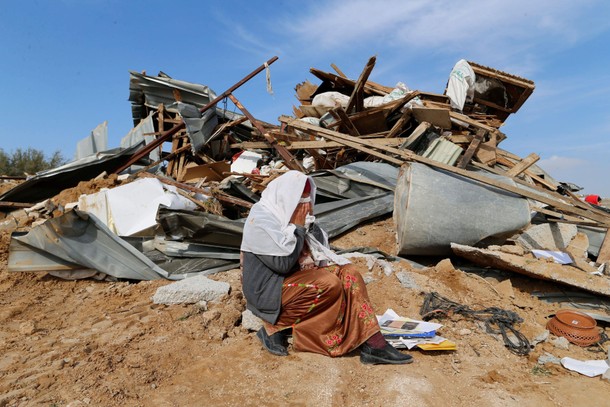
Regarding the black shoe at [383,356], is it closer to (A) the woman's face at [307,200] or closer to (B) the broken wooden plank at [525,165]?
(A) the woman's face at [307,200]

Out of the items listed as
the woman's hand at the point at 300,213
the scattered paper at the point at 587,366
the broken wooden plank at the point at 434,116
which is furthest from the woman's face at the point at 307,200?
the broken wooden plank at the point at 434,116

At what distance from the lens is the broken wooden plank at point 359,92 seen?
7.05m

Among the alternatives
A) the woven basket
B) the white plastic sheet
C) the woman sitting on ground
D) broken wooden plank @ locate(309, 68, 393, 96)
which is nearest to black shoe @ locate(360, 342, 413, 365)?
the woman sitting on ground

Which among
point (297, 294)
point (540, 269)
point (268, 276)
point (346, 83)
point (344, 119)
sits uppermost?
point (346, 83)

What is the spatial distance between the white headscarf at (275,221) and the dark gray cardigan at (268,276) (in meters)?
0.05

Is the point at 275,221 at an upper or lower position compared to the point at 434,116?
lower

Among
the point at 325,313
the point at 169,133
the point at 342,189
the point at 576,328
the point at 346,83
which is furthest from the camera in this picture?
the point at 346,83

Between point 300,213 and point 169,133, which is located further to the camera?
point 169,133

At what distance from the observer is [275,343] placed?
2.85 meters

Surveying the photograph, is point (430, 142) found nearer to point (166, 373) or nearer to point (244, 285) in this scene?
point (244, 285)

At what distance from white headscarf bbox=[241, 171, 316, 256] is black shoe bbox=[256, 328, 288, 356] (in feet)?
2.09

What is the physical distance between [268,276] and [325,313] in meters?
0.46

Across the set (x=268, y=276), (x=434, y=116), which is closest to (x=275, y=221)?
(x=268, y=276)

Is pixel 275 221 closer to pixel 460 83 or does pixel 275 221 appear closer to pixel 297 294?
pixel 297 294
